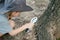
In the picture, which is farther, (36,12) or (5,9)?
(36,12)

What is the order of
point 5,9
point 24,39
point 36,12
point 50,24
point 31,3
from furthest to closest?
point 31,3 < point 36,12 < point 24,39 < point 50,24 < point 5,9

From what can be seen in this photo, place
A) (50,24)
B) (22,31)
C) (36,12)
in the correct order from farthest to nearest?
(36,12) → (22,31) → (50,24)

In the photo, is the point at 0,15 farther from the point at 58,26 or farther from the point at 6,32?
the point at 58,26

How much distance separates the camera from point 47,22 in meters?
2.99

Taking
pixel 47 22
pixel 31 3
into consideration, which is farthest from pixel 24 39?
pixel 31 3

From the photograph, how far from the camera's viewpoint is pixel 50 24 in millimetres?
2996

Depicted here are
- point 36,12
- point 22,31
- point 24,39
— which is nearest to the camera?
point 22,31

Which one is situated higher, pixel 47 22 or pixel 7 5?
pixel 7 5

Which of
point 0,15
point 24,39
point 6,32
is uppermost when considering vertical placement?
point 0,15

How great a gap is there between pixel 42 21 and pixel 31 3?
1.61 meters

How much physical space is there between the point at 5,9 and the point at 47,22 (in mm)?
563

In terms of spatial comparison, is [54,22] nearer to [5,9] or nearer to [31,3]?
[5,9]

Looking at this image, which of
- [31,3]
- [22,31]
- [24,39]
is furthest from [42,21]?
[31,3]

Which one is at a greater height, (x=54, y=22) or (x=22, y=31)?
(x=54, y=22)
